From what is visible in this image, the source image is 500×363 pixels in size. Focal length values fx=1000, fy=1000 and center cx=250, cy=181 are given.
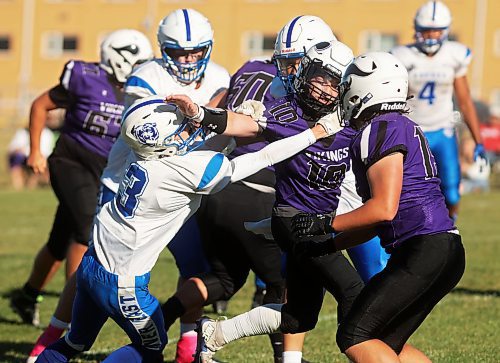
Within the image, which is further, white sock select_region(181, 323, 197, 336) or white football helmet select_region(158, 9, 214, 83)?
white sock select_region(181, 323, 197, 336)

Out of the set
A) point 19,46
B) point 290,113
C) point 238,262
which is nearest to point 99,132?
point 238,262

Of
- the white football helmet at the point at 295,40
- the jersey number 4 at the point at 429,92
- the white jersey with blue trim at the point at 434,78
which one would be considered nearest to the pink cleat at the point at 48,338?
the white football helmet at the point at 295,40

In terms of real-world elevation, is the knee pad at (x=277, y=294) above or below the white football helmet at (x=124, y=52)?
below

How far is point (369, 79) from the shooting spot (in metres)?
4.04

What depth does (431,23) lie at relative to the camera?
26.3 ft

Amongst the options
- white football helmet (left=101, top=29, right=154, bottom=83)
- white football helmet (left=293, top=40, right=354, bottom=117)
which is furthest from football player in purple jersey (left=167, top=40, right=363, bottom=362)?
white football helmet (left=101, top=29, right=154, bottom=83)

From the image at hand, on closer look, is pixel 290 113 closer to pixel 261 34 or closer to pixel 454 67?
pixel 454 67

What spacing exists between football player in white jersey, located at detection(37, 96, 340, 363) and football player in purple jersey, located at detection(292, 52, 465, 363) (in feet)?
1.64

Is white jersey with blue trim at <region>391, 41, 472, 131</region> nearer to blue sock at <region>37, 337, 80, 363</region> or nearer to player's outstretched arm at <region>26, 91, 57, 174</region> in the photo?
player's outstretched arm at <region>26, 91, 57, 174</region>

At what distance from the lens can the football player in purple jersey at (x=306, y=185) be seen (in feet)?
14.7

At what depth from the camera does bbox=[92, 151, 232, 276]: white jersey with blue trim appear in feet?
Result: 14.1

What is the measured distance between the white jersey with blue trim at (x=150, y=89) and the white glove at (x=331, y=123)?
3.56 ft

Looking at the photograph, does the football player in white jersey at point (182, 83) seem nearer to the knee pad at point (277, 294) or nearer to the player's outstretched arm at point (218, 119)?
the knee pad at point (277, 294)

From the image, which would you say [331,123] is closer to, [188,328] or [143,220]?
[143,220]
